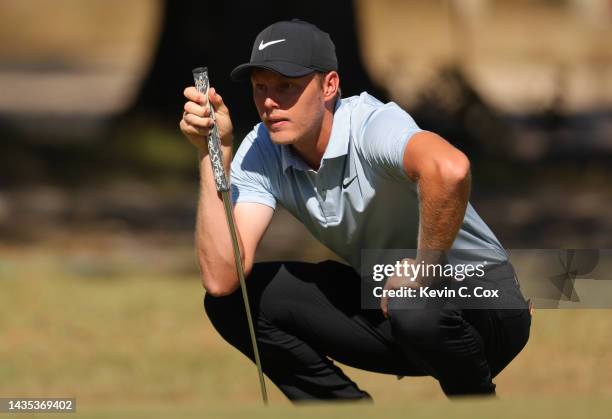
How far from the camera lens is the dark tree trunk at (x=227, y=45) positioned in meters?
12.4

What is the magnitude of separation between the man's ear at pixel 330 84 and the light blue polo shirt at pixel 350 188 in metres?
0.06

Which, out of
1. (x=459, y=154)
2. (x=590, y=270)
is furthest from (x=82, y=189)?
(x=459, y=154)

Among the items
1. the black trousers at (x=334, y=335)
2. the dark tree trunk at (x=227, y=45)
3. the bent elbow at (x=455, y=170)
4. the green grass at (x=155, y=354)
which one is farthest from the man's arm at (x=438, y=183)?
the dark tree trunk at (x=227, y=45)

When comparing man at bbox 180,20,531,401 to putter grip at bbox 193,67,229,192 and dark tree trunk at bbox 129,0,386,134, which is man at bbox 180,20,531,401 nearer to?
putter grip at bbox 193,67,229,192

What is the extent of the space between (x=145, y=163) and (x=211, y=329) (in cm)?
464

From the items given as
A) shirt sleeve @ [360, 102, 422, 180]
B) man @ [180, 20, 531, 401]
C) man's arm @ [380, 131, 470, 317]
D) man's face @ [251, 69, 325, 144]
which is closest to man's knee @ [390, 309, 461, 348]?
man @ [180, 20, 531, 401]

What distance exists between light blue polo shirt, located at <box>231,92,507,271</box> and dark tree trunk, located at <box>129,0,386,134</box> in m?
7.20

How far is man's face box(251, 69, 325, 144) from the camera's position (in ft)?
15.6

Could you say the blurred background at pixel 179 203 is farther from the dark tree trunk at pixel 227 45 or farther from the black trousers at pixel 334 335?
the black trousers at pixel 334 335

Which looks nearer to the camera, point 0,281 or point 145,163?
point 0,281

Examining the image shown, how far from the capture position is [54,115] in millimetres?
17375

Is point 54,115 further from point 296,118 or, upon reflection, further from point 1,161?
point 296,118

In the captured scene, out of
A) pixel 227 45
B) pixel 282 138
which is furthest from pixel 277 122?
pixel 227 45

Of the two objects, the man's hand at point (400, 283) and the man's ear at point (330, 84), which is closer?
the man's hand at point (400, 283)
